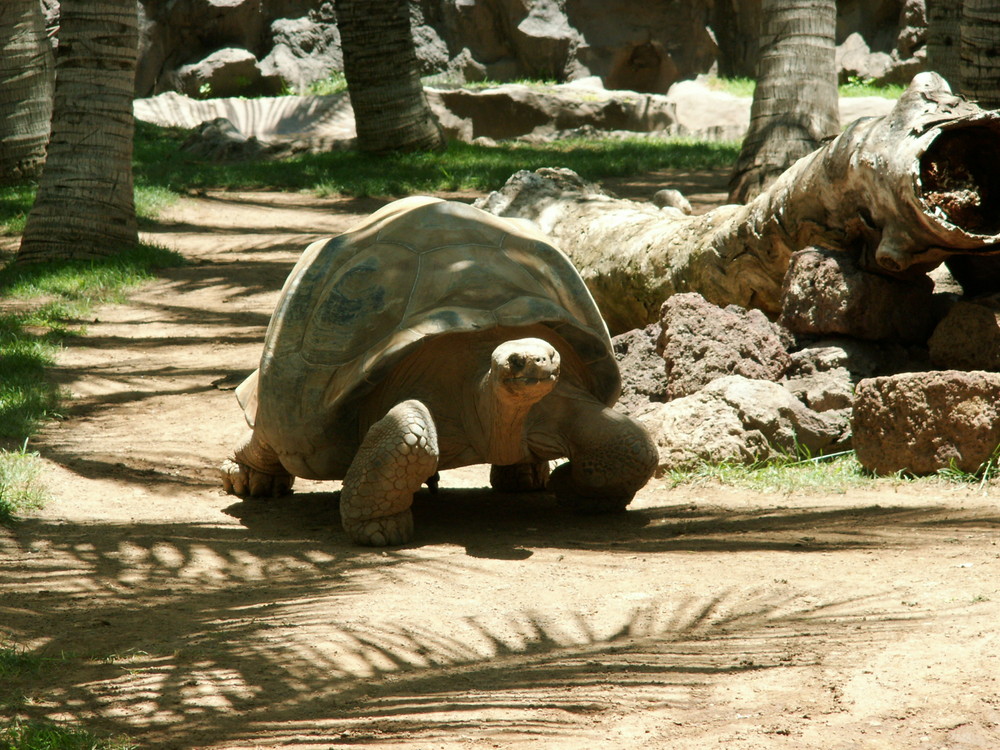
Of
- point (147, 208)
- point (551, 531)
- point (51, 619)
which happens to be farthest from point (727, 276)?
point (147, 208)

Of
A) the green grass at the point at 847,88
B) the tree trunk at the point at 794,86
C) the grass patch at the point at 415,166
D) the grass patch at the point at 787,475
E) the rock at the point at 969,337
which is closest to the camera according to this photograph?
the grass patch at the point at 787,475

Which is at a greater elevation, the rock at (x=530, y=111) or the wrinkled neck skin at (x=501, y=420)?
the rock at (x=530, y=111)

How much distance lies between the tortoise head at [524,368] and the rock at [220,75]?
20.5 m

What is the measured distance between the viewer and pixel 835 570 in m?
3.22

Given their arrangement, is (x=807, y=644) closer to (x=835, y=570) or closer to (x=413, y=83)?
(x=835, y=570)

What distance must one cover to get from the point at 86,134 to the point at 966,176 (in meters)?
7.02

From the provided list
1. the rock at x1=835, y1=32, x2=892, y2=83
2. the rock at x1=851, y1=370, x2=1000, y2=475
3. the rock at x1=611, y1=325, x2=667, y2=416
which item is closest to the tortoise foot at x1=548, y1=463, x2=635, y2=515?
the rock at x1=851, y1=370, x2=1000, y2=475

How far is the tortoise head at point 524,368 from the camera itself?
3.49 metres

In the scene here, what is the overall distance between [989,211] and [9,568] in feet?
13.2

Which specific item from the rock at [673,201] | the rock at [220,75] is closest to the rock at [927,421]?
the rock at [673,201]

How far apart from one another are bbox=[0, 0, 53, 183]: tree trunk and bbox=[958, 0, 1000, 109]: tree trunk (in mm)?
9517

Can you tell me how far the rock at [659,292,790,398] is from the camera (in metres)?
5.32

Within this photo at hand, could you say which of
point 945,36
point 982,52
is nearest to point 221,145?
point 945,36

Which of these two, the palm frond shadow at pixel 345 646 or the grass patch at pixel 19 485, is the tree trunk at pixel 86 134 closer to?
the grass patch at pixel 19 485
